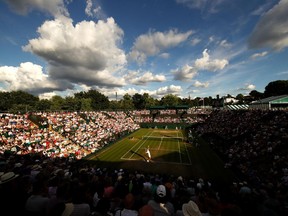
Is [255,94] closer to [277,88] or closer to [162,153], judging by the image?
[277,88]

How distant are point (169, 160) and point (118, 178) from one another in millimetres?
15290

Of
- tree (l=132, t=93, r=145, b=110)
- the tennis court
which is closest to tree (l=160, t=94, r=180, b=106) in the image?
tree (l=132, t=93, r=145, b=110)

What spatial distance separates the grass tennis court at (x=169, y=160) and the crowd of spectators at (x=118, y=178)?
1978 millimetres

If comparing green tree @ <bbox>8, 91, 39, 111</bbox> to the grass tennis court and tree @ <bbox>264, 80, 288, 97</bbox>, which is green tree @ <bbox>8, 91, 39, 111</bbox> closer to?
the grass tennis court

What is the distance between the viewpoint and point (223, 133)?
104ft

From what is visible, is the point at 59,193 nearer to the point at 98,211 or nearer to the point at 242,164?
the point at 98,211

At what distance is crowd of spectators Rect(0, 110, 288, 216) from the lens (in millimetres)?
4176

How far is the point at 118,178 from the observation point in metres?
9.37

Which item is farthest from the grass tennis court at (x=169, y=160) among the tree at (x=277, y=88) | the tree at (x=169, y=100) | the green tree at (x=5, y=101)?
the tree at (x=169, y=100)

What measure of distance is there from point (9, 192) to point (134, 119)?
57.2 m

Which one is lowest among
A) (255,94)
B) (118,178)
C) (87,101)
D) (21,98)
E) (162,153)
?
(162,153)

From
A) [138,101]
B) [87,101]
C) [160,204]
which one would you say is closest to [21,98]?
[87,101]

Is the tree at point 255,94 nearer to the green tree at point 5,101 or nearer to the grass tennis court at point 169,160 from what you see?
the grass tennis court at point 169,160

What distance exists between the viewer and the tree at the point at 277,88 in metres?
75.5
